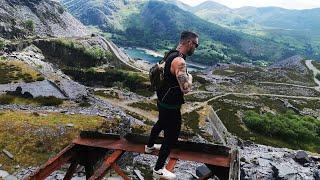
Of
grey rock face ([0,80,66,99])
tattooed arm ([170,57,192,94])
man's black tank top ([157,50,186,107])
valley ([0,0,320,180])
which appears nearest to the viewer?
tattooed arm ([170,57,192,94])

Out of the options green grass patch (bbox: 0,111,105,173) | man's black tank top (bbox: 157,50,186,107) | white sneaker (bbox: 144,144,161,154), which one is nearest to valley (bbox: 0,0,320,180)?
green grass patch (bbox: 0,111,105,173)

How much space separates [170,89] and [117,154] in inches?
97.6

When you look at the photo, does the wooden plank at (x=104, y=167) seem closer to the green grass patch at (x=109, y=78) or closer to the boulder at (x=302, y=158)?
the boulder at (x=302, y=158)

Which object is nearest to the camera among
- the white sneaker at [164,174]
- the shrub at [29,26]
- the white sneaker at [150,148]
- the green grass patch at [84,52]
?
the white sneaker at [164,174]

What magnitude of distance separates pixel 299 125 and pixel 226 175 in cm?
8397

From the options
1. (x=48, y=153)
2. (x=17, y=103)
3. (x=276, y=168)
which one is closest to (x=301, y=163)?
(x=276, y=168)

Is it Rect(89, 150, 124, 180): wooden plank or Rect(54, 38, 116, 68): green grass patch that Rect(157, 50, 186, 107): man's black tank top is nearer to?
Rect(89, 150, 124, 180): wooden plank

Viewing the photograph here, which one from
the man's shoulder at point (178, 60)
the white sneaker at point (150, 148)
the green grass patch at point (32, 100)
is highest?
the man's shoulder at point (178, 60)

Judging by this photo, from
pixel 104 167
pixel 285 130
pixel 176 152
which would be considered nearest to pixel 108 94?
pixel 285 130

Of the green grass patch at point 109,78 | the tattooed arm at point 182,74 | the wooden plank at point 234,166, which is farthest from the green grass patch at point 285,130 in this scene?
the tattooed arm at point 182,74

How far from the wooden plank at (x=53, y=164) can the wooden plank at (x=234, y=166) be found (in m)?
4.60

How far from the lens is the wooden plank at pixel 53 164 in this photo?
10.8m

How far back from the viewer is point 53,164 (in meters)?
11.3

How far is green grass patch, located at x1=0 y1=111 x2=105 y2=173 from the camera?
31.2 m
